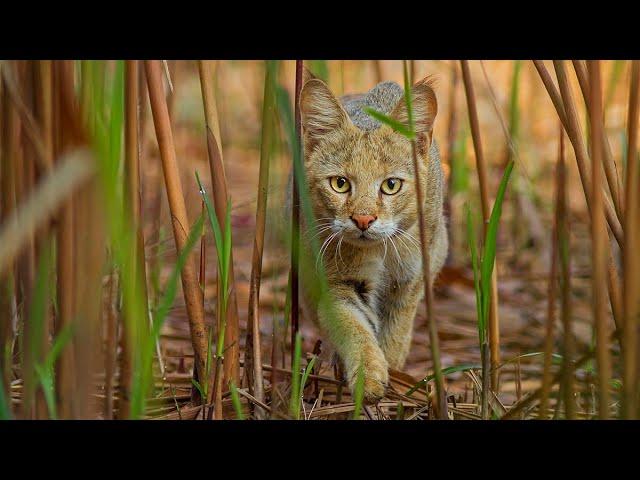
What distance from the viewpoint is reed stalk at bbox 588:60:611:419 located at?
5.95 ft

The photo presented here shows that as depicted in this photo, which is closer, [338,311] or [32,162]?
[32,162]

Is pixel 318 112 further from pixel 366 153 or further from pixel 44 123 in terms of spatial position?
pixel 44 123

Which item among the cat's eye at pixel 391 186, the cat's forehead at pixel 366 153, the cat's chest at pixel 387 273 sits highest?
the cat's forehead at pixel 366 153

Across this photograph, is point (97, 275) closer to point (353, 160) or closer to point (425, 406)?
point (425, 406)

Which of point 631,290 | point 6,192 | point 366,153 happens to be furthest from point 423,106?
point 6,192

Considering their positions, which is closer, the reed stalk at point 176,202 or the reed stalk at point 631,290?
the reed stalk at point 631,290

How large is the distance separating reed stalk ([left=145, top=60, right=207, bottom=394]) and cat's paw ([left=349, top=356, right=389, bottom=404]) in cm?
50

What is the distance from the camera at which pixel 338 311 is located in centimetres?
287

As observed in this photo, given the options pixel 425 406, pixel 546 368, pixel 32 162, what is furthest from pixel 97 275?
pixel 425 406

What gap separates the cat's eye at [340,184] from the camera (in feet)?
9.84

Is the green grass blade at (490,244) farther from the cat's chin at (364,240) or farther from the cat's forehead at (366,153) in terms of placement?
the cat's forehead at (366,153)

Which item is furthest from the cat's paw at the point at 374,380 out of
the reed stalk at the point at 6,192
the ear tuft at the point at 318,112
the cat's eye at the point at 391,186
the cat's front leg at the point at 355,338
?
the reed stalk at the point at 6,192

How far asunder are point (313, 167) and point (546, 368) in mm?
1449

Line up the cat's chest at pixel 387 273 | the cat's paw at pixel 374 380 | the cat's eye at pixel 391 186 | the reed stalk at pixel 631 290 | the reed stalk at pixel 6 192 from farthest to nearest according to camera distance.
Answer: the cat's chest at pixel 387 273, the cat's eye at pixel 391 186, the cat's paw at pixel 374 380, the reed stalk at pixel 6 192, the reed stalk at pixel 631 290
